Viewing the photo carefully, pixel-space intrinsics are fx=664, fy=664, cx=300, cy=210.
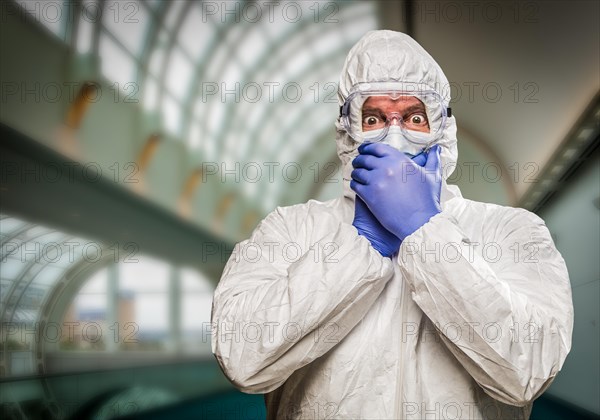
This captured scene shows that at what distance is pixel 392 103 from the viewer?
2.08m

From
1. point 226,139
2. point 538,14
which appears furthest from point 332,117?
point 538,14

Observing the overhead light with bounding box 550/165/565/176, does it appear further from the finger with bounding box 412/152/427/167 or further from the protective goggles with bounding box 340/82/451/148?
the finger with bounding box 412/152/427/167

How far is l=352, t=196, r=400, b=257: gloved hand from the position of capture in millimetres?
1955

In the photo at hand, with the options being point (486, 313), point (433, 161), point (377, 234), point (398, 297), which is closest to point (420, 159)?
point (433, 161)

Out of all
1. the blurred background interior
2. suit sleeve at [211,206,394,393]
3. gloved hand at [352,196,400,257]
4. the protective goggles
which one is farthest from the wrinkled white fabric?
the blurred background interior

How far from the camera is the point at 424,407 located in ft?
6.04

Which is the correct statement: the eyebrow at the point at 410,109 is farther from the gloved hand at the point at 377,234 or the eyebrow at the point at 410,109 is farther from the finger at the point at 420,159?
the gloved hand at the point at 377,234

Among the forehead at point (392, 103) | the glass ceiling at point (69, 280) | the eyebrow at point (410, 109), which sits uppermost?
the forehead at point (392, 103)

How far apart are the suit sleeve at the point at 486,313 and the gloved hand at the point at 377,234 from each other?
19 cm

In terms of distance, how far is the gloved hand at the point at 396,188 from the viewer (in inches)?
72.2

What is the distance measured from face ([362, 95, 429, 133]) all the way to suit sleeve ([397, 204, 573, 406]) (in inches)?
15.5

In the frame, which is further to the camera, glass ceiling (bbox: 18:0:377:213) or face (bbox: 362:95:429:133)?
glass ceiling (bbox: 18:0:377:213)

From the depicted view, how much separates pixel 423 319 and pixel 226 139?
11.7 feet

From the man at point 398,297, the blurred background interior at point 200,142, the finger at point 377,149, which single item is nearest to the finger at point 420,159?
the man at point 398,297
